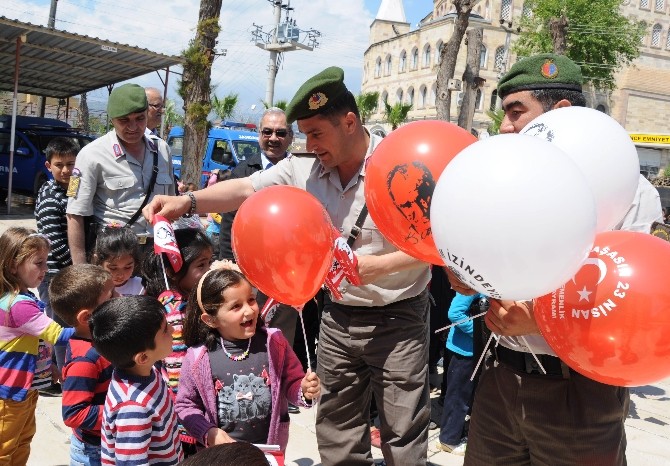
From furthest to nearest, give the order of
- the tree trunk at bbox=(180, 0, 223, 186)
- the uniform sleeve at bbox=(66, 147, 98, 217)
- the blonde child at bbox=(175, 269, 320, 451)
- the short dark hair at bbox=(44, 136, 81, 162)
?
1. the tree trunk at bbox=(180, 0, 223, 186)
2. the short dark hair at bbox=(44, 136, 81, 162)
3. the uniform sleeve at bbox=(66, 147, 98, 217)
4. the blonde child at bbox=(175, 269, 320, 451)

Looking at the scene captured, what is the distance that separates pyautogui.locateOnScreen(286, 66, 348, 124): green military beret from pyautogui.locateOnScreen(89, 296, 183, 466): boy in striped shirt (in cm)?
103

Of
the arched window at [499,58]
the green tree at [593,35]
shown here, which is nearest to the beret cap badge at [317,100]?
the green tree at [593,35]

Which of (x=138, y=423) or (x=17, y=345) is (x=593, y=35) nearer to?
(x=17, y=345)

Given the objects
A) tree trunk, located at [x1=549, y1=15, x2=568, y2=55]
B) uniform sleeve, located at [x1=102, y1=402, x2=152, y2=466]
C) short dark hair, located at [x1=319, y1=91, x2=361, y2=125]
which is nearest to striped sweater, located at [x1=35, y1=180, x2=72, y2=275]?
uniform sleeve, located at [x1=102, y1=402, x2=152, y2=466]

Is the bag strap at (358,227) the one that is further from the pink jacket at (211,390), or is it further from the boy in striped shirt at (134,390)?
the boy in striped shirt at (134,390)

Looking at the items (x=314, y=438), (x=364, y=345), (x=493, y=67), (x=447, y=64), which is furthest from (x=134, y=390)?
(x=493, y=67)

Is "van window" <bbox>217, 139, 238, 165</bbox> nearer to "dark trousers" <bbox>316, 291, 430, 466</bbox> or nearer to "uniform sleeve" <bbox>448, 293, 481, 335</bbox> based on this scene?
"uniform sleeve" <bbox>448, 293, 481, 335</bbox>

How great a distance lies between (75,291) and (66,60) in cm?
1290

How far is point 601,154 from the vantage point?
5.92 feet

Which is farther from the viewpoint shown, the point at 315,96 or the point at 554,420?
the point at 315,96

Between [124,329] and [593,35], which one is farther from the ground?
[593,35]

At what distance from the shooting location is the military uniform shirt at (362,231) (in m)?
2.63

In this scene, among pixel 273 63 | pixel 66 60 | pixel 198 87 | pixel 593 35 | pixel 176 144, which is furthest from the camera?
pixel 593 35

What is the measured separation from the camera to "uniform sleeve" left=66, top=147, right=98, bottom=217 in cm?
369
